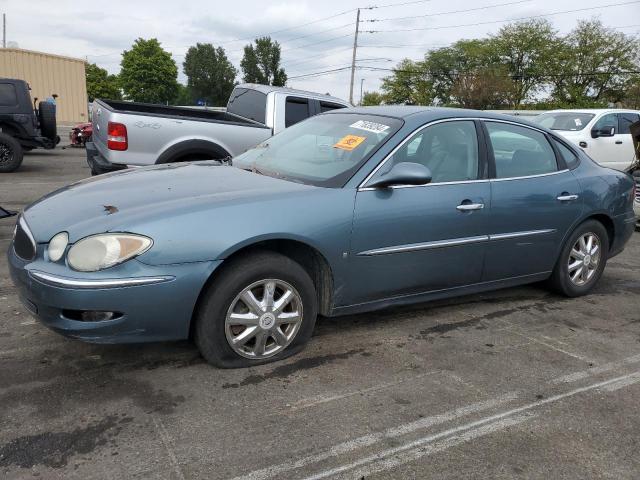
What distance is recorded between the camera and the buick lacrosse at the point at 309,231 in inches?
110

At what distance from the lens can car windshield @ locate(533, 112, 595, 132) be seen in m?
11.5

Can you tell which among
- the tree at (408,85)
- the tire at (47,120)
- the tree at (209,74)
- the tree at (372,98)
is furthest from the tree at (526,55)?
the tire at (47,120)

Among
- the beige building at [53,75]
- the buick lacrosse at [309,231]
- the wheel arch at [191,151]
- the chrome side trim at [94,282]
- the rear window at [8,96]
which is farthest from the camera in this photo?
the beige building at [53,75]

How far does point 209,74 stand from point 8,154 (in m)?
72.5

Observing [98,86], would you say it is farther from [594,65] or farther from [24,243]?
[24,243]

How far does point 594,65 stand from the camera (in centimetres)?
5003

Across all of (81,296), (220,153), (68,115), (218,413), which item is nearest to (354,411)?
(218,413)

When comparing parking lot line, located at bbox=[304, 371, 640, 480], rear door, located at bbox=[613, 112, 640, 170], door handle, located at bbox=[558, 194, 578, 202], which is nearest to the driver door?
door handle, located at bbox=[558, 194, 578, 202]

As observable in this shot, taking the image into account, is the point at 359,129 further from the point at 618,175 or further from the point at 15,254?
the point at 618,175

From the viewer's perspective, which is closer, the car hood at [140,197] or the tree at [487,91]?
the car hood at [140,197]

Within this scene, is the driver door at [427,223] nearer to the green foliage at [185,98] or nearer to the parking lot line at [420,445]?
the parking lot line at [420,445]

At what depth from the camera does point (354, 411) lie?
2.81m

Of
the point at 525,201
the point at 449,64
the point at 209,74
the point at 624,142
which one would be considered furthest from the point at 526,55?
the point at 525,201

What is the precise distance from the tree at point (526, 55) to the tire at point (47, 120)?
48051 mm
